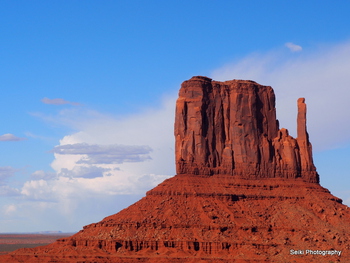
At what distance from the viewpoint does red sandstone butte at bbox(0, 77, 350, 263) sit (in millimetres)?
115312

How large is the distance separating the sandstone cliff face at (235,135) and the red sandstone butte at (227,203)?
155 millimetres

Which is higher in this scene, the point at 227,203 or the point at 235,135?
the point at 235,135

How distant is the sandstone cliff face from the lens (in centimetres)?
13038

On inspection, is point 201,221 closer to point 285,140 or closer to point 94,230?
point 94,230

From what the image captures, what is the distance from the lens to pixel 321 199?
12938cm

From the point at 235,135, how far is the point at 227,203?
1325cm

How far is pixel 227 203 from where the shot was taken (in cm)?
12481

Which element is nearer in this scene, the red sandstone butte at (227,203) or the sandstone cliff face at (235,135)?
the red sandstone butte at (227,203)

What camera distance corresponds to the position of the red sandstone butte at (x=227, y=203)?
11531cm

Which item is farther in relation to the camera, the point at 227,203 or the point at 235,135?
the point at 235,135

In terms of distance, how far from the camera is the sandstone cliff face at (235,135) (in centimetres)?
13038

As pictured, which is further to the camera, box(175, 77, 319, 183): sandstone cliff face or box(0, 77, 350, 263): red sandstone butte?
box(175, 77, 319, 183): sandstone cliff face

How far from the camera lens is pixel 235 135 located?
438 feet

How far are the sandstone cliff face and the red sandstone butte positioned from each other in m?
0.16
